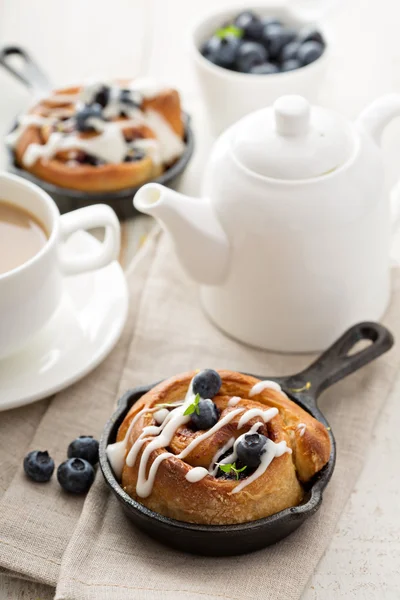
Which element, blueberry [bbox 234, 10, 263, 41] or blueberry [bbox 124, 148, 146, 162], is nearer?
blueberry [bbox 124, 148, 146, 162]

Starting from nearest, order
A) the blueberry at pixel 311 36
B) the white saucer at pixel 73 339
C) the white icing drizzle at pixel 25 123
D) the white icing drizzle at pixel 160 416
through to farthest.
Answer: the white icing drizzle at pixel 160 416
the white saucer at pixel 73 339
the white icing drizzle at pixel 25 123
the blueberry at pixel 311 36

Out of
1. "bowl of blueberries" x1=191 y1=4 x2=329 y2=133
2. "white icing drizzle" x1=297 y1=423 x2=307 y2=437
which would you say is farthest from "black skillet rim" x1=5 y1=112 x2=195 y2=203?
"white icing drizzle" x1=297 y1=423 x2=307 y2=437

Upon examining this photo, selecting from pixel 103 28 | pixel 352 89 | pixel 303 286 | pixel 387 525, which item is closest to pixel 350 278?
pixel 303 286

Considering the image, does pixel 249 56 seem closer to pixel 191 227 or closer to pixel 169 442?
pixel 191 227

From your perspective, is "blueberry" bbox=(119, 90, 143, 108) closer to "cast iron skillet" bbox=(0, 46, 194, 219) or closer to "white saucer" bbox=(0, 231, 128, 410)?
"cast iron skillet" bbox=(0, 46, 194, 219)

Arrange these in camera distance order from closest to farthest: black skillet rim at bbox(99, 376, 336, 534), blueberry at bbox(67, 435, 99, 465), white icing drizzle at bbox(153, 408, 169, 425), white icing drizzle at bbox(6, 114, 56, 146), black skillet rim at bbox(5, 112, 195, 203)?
1. black skillet rim at bbox(99, 376, 336, 534)
2. white icing drizzle at bbox(153, 408, 169, 425)
3. blueberry at bbox(67, 435, 99, 465)
4. black skillet rim at bbox(5, 112, 195, 203)
5. white icing drizzle at bbox(6, 114, 56, 146)

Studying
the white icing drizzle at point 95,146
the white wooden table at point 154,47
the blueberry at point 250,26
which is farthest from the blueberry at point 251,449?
the blueberry at point 250,26

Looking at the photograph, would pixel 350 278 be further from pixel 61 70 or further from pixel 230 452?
pixel 61 70

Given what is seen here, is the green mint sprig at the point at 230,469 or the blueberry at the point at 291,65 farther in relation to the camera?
the blueberry at the point at 291,65

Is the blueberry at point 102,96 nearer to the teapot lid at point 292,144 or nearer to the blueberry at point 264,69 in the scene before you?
the blueberry at point 264,69

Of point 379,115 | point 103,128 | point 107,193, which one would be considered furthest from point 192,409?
point 103,128
